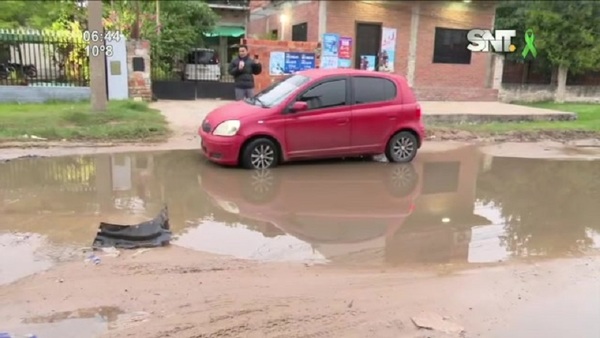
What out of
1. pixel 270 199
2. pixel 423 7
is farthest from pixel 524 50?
pixel 270 199

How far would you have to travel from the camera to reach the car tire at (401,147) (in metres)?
9.55

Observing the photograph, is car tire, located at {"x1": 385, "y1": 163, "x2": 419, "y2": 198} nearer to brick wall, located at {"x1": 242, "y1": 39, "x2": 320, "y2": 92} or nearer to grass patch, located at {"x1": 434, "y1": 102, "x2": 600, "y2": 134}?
grass patch, located at {"x1": 434, "y1": 102, "x2": 600, "y2": 134}

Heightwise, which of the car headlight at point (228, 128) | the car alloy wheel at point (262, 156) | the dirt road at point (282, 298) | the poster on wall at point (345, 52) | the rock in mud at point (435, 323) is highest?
the poster on wall at point (345, 52)

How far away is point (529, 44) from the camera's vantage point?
22.6 m

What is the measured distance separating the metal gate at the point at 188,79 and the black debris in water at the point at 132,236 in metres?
12.0

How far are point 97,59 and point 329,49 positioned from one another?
9.77 meters

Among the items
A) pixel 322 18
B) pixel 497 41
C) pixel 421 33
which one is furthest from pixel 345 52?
pixel 497 41

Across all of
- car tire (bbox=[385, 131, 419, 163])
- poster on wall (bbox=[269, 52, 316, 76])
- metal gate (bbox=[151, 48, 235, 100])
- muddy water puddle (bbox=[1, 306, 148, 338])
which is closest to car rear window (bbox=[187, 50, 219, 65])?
metal gate (bbox=[151, 48, 235, 100])

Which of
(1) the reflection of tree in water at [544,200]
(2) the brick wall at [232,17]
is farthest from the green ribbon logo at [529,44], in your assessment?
(2) the brick wall at [232,17]

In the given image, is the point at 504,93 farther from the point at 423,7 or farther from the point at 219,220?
the point at 219,220

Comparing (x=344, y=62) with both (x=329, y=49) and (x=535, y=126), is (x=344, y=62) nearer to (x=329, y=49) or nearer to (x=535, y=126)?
(x=329, y=49)

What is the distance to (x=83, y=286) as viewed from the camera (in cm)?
425

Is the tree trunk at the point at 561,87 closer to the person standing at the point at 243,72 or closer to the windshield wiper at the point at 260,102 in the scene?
the person standing at the point at 243,72

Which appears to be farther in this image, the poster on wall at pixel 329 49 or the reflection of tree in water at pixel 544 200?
the poster on wall at pixel 329 49
